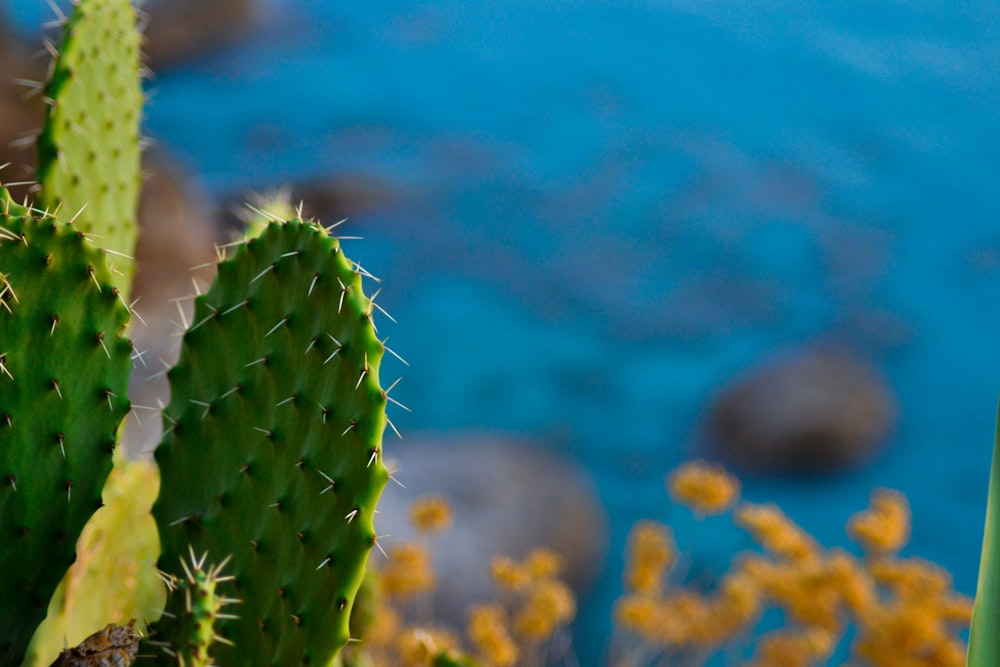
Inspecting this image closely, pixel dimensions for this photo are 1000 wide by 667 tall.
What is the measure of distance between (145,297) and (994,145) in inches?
176

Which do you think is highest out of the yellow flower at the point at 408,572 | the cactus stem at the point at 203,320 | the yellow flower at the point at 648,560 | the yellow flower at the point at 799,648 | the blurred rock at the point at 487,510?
the blurred rock at the point at 487,510

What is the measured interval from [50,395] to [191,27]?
6.04 metres

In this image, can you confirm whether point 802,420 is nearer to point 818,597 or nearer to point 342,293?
point 818,597

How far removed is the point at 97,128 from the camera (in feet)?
2.97

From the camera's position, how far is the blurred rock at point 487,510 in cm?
289

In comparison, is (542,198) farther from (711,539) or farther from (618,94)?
(711,539)

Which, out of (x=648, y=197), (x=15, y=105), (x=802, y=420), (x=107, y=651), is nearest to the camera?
(x=107, y=651)

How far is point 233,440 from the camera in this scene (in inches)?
25.7

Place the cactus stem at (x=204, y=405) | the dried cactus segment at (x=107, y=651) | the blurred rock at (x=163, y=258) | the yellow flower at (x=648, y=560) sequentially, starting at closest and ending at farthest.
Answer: the dried cactus segment at (x=107, y=651)
the cactus stem at (x=204, y=405)
the yellow flower at (x=648, y=560)
the blurred rock at (x=163, y=258)

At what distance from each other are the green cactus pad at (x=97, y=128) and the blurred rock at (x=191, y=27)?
17.3 ft

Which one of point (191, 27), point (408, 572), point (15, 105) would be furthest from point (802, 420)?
point (191, 27)

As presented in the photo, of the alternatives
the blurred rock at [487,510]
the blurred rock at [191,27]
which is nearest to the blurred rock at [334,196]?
the blurred rock at [191,27]

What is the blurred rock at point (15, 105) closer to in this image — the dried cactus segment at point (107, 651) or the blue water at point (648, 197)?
the blue water at point (648, 197)

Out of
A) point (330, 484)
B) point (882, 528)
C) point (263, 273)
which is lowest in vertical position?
point (330, 484)
